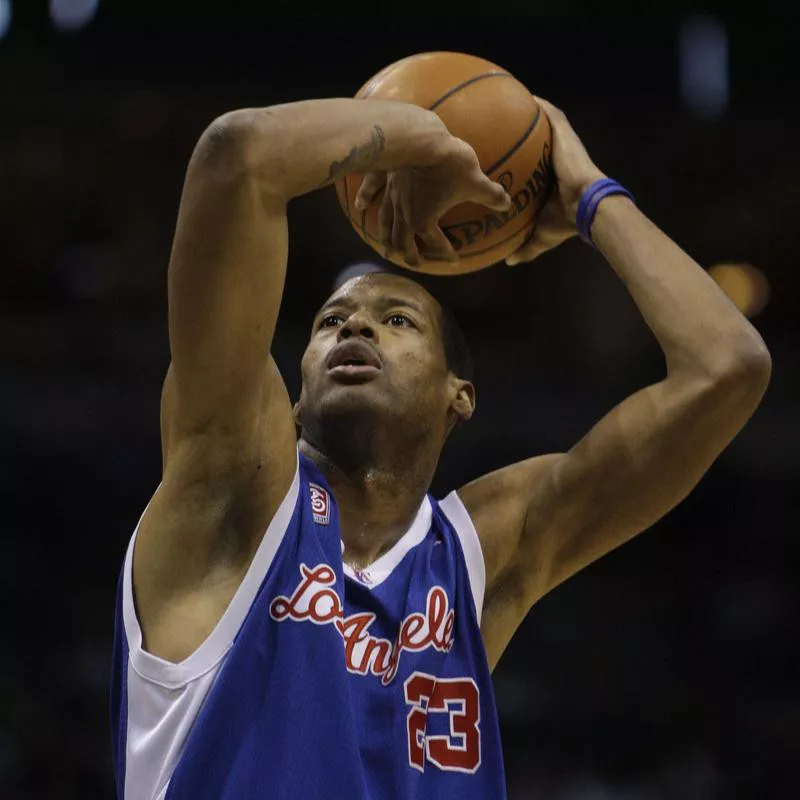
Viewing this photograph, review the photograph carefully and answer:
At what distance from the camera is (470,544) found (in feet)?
9.78

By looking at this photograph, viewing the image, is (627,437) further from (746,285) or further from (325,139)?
(746,285)

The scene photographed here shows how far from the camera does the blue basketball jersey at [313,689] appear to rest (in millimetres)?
2361

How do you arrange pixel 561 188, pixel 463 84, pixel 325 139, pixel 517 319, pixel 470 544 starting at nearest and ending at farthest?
pixel 325 139 → pixel 463 84 → pixel 470 544 → pixel 561 188 → pixel 517 319

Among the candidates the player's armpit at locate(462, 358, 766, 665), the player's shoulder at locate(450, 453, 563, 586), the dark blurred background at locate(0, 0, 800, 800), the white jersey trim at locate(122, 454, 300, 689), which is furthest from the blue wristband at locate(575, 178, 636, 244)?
the dark blurred background at locate(0, 0, 800, 800)

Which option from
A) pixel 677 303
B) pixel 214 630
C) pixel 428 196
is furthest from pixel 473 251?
pixel 214 630

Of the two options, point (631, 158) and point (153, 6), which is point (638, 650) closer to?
point (631, 158)

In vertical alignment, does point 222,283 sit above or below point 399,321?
above

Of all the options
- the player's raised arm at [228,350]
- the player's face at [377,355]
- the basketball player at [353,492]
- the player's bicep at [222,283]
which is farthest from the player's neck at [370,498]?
the player's bicep at [222,283]

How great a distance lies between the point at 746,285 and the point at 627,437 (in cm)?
679

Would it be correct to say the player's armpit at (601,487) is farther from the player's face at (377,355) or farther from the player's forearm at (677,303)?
the player's face at (377,355)

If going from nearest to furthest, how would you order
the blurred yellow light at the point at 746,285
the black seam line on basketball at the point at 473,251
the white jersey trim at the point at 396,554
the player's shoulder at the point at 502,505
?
the white jersey trim at the point at 396,554, the black seam line on basketball at the point at 473,251, the player's shoulder at the point at 502,505, the blurred yellow light at the point at 746,285

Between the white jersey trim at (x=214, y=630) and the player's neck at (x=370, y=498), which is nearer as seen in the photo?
the white jersey trim at (x=214, y=630)

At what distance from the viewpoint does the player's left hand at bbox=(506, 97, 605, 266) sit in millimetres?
3072

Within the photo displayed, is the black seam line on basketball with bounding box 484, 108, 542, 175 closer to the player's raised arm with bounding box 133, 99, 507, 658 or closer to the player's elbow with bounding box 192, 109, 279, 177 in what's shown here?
the player's raised arm with bounding box 133, 99, 507, 658
